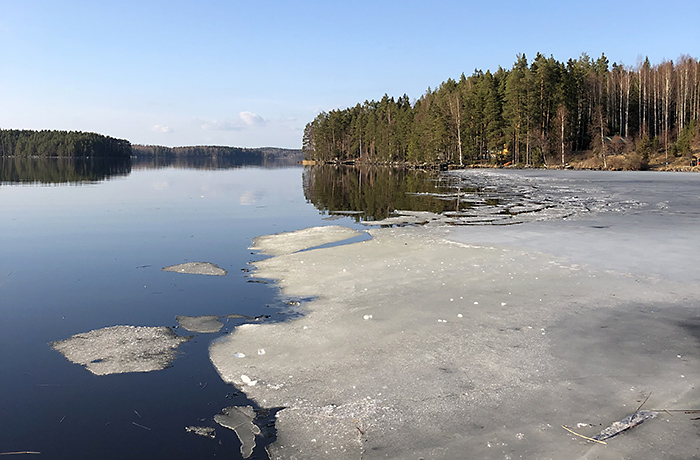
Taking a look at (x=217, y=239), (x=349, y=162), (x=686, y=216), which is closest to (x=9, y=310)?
(x=217, y=239)

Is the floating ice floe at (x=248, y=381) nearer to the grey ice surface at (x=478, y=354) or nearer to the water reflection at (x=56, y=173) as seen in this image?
the grey ice surface at (x=478, y=354)

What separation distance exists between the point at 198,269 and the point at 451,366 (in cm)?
746

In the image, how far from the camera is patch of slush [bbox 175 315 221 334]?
7.58 metres

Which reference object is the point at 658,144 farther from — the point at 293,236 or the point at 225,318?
the point at 225,318

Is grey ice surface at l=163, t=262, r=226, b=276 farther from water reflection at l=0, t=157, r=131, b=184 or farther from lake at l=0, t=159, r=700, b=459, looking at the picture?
water reflection at l=0, t=157, r=131, b=184

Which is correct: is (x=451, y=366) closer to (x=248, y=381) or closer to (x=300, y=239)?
(x=248, y=381)

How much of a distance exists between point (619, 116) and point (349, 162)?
73.9m

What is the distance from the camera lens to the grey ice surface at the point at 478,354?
444cm

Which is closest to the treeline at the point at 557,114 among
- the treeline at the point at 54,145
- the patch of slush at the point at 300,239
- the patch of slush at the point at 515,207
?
the patch of slush at the point at 515,207

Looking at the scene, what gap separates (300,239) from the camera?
15.6 meters

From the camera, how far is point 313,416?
487 cm

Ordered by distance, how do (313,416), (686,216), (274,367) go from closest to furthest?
(313,416) → (274,367) → (686,216)

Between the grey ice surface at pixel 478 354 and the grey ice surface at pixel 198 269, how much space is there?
1.07m

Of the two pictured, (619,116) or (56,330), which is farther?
(619,116)
